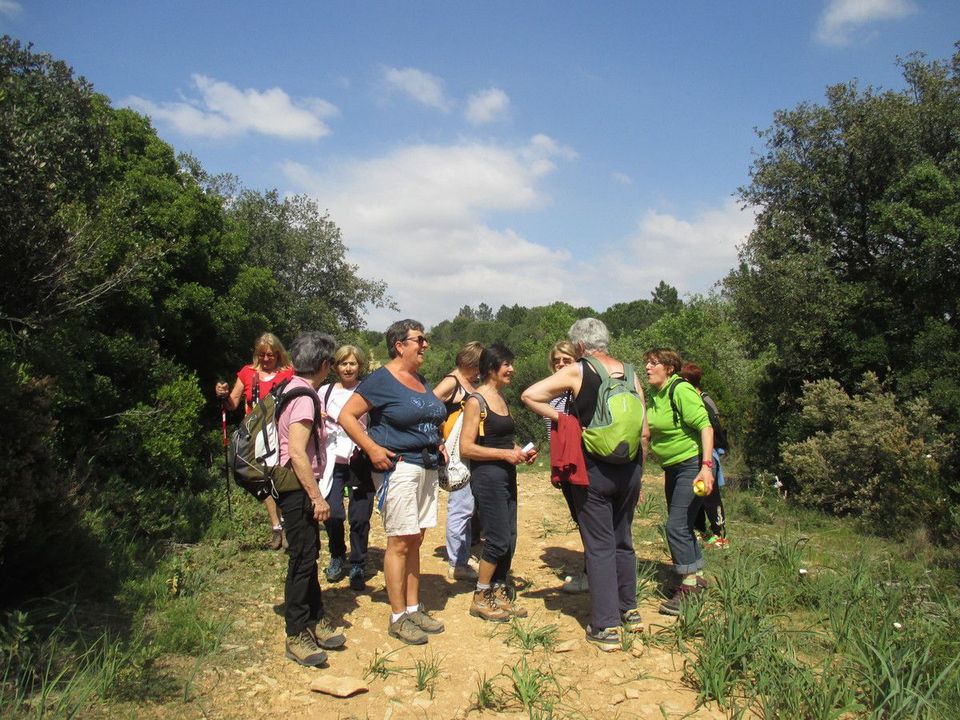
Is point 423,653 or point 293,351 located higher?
point 293,351

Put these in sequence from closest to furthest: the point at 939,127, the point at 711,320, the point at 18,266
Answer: the point at 18,266 < the point at 939,127 < the point at 711,320

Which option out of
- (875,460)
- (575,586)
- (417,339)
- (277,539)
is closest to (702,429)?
(575,586)

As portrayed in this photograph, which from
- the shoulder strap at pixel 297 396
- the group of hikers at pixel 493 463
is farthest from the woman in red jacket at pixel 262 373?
the shoulder strap at pixel 297 396

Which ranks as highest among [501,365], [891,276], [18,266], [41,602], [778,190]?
[778,190]


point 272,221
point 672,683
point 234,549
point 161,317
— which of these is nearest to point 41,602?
point 234,549

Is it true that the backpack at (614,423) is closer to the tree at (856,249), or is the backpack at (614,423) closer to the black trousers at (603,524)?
the black trousers at (603,524)

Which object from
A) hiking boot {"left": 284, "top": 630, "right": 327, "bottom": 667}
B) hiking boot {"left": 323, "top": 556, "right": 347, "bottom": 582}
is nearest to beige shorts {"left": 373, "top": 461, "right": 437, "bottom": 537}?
hiking boot {"left": 284, "top": 630, "right": 327, "bottom": 667}

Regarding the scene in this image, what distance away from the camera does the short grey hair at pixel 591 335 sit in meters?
4.26

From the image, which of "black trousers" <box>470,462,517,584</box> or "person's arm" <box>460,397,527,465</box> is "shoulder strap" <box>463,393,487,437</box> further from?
"black trousers" <box>470,462,517,584</box>

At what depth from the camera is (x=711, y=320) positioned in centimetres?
5475

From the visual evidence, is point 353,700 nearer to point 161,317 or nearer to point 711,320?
point 161,317

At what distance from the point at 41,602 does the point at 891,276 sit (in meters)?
17.1

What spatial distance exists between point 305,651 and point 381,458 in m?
1.15

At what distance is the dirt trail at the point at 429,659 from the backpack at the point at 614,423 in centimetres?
118
